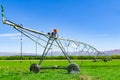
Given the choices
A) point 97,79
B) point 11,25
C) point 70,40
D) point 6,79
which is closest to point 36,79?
point 6,79

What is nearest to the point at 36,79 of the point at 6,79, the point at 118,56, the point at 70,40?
the point at 6,79

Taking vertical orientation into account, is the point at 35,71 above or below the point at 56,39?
below

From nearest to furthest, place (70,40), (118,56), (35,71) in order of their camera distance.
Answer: (35,71) < (70,40) < (118,56)

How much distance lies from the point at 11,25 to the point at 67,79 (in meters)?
5.88

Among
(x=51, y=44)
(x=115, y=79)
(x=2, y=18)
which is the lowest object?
(x=115, y=79)

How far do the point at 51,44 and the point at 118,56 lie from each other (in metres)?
64.7

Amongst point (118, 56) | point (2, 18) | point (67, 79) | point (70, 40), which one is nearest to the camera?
point (67, 79)

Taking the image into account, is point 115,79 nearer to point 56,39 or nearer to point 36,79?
point 36,79

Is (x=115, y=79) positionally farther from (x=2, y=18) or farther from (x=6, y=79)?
(x=2, y=18)

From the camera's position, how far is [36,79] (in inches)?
675

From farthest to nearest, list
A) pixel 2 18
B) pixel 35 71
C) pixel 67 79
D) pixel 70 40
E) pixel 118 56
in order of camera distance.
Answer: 1. pixel 118 56
2. pixel 70 40
3. pixel 35 71
4. pixel 2 18
5. pixel 67 79

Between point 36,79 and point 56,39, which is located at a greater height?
point 56,39

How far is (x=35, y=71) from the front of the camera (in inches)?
841

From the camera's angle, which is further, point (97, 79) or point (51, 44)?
point (51, 44)
